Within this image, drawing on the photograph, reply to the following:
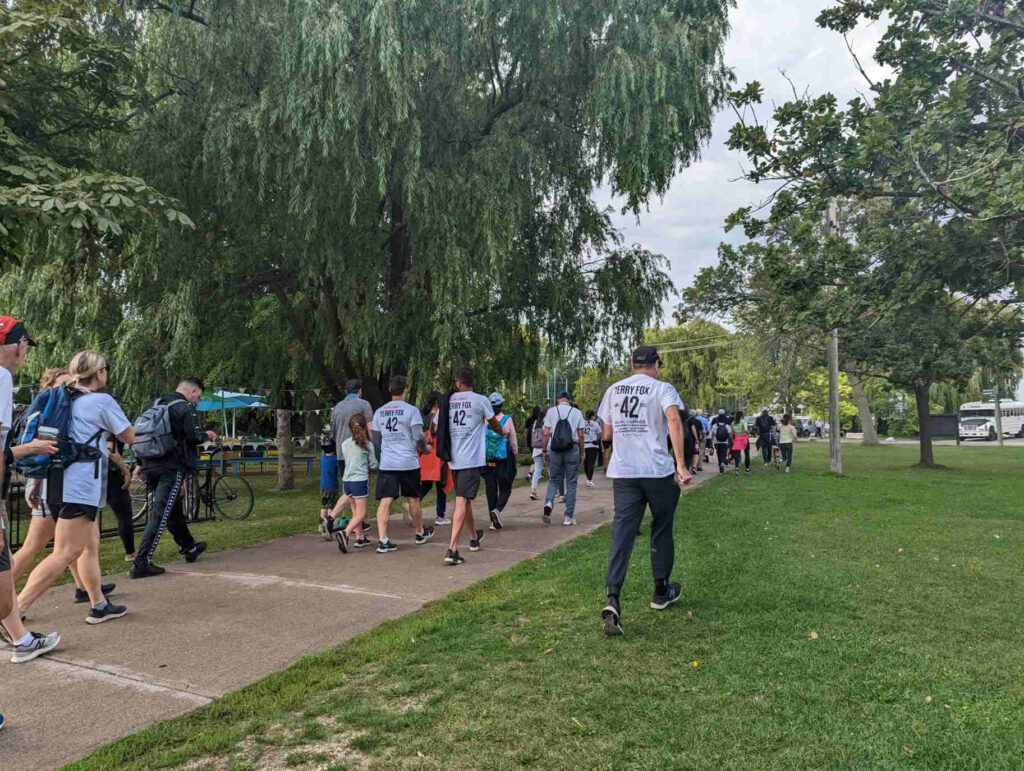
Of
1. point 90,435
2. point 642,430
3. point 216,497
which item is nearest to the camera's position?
point 90,435

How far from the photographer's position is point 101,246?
1077cm

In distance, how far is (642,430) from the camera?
500cm

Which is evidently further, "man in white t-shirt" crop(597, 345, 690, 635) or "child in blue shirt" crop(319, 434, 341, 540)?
"child in blue shirt" crop(319, 434, 341, 540)

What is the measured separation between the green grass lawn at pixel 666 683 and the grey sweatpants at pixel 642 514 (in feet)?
1.35

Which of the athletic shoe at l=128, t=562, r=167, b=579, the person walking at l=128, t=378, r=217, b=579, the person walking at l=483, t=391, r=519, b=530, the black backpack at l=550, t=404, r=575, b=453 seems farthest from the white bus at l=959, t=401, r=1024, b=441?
the athletic shoe at l=128, t=562, r=167, b=579

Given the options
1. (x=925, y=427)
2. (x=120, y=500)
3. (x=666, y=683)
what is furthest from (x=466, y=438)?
(x=925, y=427)

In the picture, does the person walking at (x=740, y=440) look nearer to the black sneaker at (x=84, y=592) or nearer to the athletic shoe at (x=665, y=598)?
the athletic shoe at (x=665, y=598)

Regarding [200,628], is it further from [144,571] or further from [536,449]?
[536,449]

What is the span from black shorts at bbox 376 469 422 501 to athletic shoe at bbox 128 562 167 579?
2.19m

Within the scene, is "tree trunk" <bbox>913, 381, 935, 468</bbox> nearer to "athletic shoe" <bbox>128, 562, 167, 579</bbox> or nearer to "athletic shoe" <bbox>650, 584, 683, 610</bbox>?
"athletic shoe" <bbox>650, 584, 683, 610</bbox>

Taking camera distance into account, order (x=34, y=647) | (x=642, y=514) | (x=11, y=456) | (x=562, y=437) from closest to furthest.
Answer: (x=34, y=647), (x=11, y=456), (x=642, y=514), (x=562, y=437)

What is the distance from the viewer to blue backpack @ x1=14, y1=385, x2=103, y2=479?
4.57 meters

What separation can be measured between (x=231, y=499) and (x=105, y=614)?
248 inches

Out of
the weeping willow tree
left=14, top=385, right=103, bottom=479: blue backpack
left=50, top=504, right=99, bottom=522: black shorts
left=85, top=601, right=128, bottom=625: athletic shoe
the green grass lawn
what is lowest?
the green grass lawn
